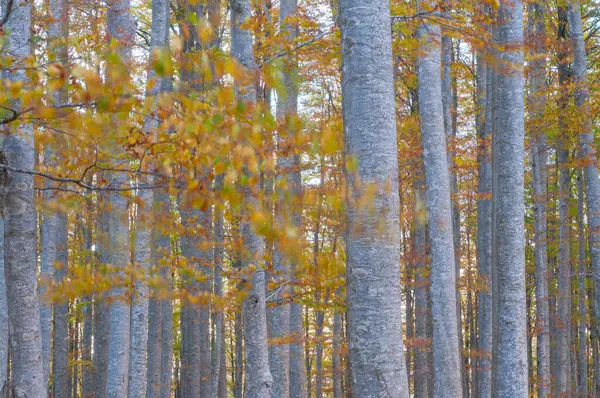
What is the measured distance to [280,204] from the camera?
2.63 metres

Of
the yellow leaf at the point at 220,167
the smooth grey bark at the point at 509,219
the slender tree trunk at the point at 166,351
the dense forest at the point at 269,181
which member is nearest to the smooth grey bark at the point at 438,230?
the dense forest at the point at 269,181

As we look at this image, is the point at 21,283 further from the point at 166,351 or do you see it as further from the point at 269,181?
the point at 166,351

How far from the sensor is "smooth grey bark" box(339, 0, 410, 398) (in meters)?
2.79

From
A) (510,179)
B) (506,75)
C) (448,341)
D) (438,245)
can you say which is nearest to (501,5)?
(506,75)

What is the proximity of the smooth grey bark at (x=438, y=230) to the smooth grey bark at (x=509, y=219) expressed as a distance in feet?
2.16

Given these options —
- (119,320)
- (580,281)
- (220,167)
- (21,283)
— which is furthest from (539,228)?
(220,167)

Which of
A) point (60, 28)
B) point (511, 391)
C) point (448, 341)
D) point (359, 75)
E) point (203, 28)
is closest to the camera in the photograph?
point (203, 28)

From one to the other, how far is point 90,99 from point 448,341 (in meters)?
4.80

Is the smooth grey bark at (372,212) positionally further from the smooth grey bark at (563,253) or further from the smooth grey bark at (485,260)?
the smooth grey bark at (563,253)

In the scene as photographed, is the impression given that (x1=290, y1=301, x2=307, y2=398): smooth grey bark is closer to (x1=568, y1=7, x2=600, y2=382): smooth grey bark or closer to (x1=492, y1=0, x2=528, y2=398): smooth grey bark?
(x1=492, y1=0, x2=528, y2=398): smooth grey bark

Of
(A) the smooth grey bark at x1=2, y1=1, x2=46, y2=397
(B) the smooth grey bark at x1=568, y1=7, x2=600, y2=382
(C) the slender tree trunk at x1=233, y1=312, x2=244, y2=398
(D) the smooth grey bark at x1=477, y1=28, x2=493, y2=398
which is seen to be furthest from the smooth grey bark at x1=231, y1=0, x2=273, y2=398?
(C) the slender tree trunk at x1=233, y1=312, x2=244, y2=398

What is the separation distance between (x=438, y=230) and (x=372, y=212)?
392 cm

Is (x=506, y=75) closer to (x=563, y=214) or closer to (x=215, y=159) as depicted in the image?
(x=215, y=159)

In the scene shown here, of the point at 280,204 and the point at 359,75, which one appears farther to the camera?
the point at 359,75
